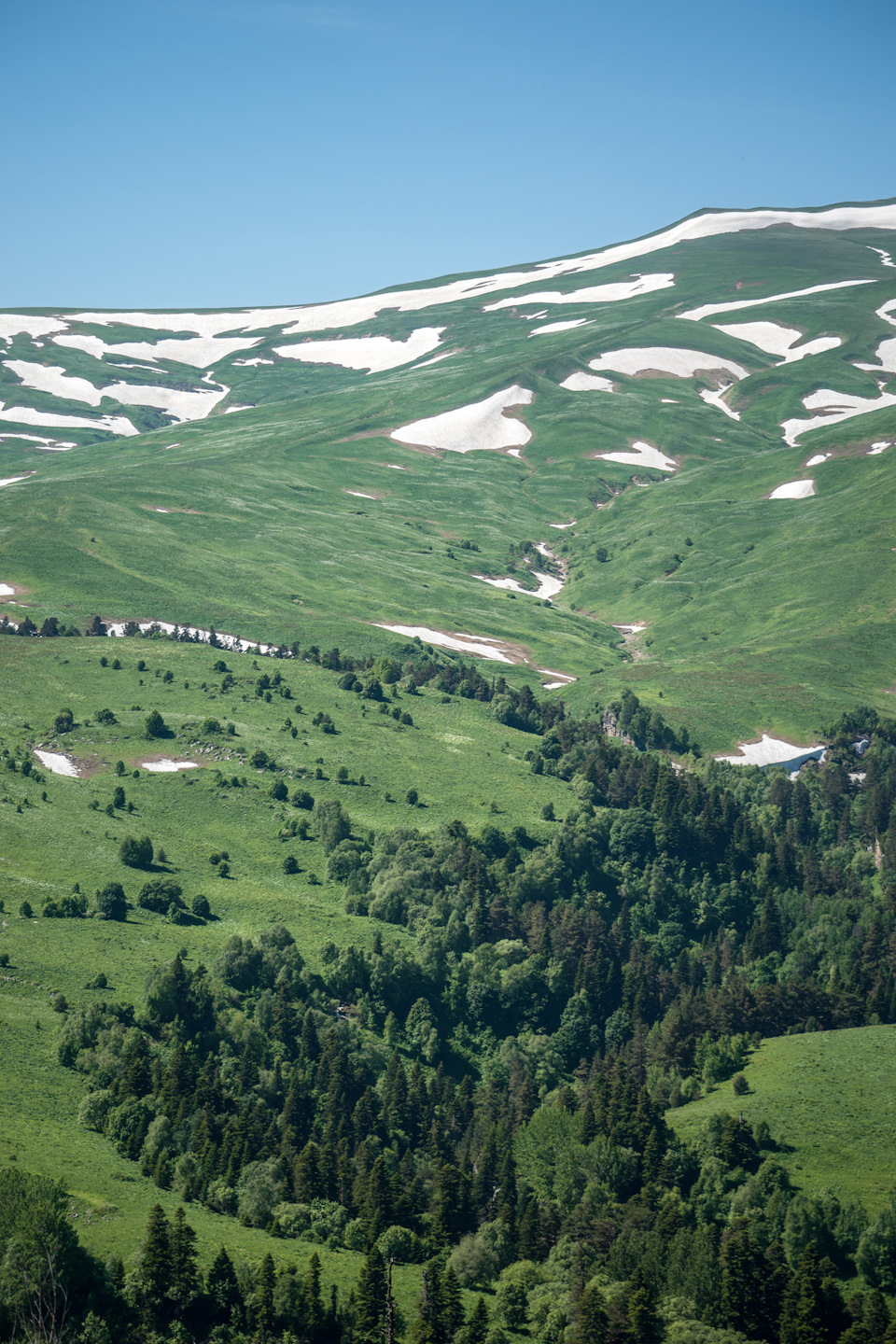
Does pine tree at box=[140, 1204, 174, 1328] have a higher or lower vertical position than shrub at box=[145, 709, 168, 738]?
lower

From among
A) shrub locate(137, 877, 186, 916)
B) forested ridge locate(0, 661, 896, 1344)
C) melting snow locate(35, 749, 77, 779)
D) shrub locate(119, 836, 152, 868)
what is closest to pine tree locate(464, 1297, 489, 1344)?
forested ridge locate(0, 661, 896, 1344)

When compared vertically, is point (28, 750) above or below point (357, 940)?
above

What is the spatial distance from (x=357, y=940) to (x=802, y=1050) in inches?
1955

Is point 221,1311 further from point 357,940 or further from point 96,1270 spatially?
point 357,940

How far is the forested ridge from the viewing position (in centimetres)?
7969

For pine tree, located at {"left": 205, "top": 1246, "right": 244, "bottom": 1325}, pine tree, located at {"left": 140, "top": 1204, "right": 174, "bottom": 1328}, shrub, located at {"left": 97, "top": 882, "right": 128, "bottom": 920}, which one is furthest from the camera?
shrub, located at {"left": 97, "top": 882, "right": 128, "bottom": 920}

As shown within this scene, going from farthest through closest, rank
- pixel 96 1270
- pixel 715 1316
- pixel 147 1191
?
1. pixel 147 1191
2. pixel 715 1316
3. pixel 96 1270

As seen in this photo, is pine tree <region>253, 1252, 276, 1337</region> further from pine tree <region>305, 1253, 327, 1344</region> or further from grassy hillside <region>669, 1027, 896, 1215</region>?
grassy hillside <region>669, 1027, 896, 1215</region>

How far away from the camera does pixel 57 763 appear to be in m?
171

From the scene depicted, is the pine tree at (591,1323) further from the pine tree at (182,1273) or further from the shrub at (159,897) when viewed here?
the shrub at (159,897)

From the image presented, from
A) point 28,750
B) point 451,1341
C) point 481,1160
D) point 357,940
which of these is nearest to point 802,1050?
point 481,1160

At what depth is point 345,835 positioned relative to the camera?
160 metres

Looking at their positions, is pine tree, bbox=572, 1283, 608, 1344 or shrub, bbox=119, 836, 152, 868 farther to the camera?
shrub, bbox=119, 836, 152, 868

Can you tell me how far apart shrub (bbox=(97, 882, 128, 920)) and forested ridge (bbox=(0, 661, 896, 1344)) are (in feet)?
51.9
